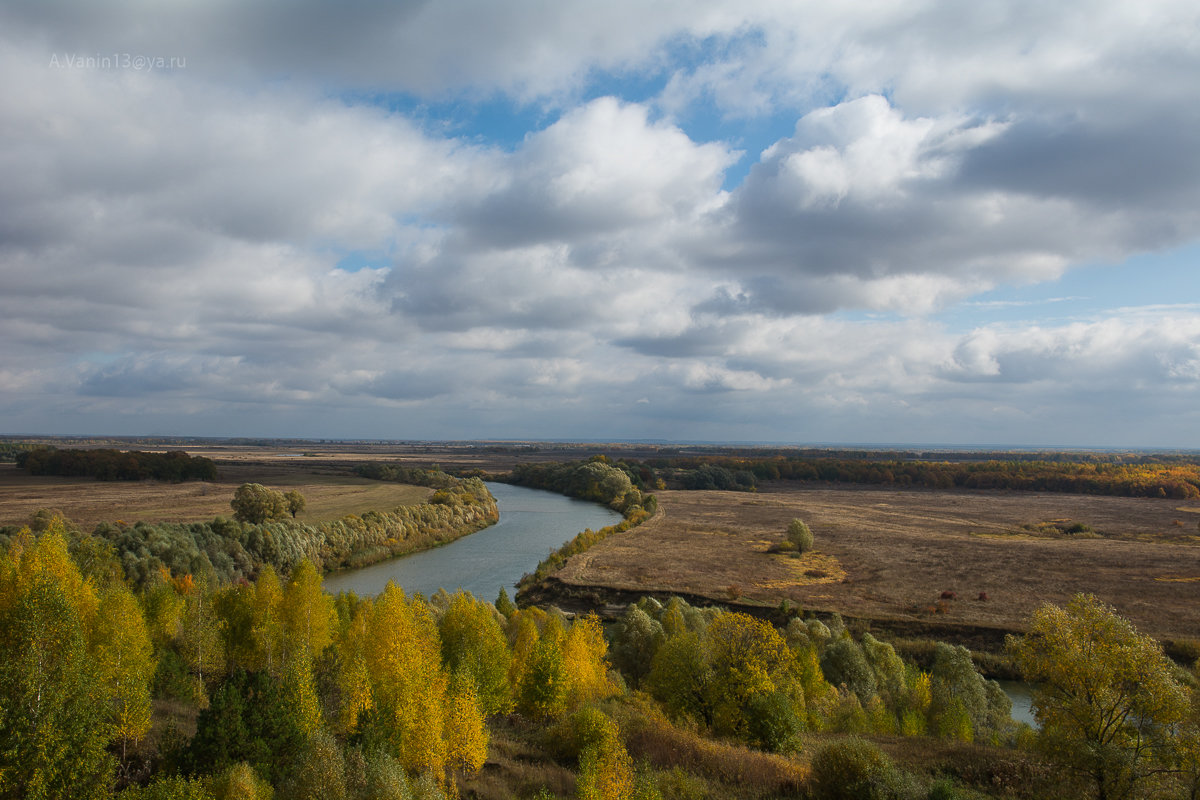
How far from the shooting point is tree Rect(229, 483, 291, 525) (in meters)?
64.8

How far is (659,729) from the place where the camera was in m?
23.9

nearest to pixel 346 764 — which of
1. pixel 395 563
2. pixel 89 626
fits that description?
pixel 89 626

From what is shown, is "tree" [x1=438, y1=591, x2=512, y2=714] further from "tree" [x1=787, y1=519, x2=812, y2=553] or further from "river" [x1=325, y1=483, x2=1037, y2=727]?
"tree" [x1=787, y1=519, x2=812, y2=553]

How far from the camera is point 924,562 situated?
70.7m

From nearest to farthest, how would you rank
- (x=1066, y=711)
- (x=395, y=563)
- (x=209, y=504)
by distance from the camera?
(x=1066, y=711)
(x=395, y=563)
(x=209, y=504)

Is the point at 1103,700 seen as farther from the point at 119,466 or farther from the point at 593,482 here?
the point at 119,466

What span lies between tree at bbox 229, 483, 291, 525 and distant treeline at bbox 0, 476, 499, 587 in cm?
318

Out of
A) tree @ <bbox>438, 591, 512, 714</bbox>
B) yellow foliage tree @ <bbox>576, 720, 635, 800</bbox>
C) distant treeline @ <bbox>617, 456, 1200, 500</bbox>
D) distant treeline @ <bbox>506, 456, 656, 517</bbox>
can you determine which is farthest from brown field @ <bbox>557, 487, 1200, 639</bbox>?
yellow foliage tree @ <bbox>576, 720, 635, 800</bbox>

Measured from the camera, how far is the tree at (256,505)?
212ft

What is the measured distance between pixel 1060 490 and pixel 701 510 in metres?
101

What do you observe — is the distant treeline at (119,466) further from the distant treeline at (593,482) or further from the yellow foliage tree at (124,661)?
the yellow foliage tree at (124,661)

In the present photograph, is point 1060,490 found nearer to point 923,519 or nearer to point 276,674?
point 923,519

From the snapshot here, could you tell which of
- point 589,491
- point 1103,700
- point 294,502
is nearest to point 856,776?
point 1103,700

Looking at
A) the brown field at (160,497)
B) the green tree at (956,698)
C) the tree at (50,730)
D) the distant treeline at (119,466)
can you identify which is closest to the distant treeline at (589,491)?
the brown field at (160,497)
